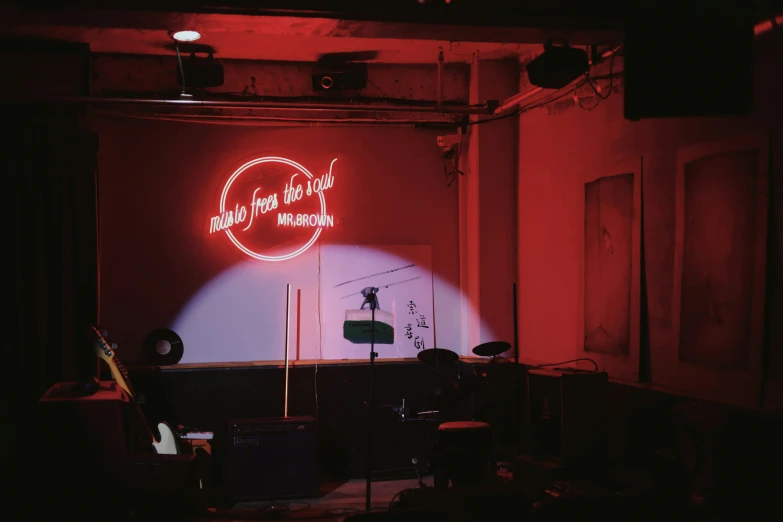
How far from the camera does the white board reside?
7.59 m

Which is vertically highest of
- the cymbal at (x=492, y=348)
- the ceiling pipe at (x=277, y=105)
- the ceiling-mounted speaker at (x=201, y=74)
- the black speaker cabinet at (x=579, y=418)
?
the ceiling-mounted speaker at (x=201, y=74)

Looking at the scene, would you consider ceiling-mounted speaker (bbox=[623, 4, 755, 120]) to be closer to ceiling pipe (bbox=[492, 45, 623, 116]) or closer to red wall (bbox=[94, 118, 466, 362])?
ceiling pipe (bbox=[492, 45, 623, 116])

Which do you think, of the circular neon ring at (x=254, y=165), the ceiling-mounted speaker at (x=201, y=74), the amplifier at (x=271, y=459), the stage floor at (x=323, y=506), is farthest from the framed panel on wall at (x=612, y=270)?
the ceiling-mounted speaker at (x=201, y=74)

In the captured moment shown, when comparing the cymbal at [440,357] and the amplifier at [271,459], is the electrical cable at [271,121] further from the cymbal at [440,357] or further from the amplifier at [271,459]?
the amplifier at [271,459]

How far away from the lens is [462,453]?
5.95m

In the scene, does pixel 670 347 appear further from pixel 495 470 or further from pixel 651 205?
pixel 495 470

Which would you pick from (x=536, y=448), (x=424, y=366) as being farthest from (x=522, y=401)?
(x=536, y=448)

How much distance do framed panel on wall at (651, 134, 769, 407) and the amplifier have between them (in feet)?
10.4

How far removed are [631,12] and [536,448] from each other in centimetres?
319

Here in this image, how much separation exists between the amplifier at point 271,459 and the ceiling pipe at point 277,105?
2.92m

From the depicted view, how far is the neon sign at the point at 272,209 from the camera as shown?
7457mm

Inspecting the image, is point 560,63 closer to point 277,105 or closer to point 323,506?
point 277,105

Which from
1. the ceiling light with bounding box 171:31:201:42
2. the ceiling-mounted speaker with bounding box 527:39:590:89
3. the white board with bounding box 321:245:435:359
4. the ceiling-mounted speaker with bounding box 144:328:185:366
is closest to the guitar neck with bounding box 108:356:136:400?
the ceiling-mounted speaker with bounding box 144:328:185:366

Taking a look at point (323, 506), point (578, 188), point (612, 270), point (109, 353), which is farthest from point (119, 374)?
point (578, 188)
